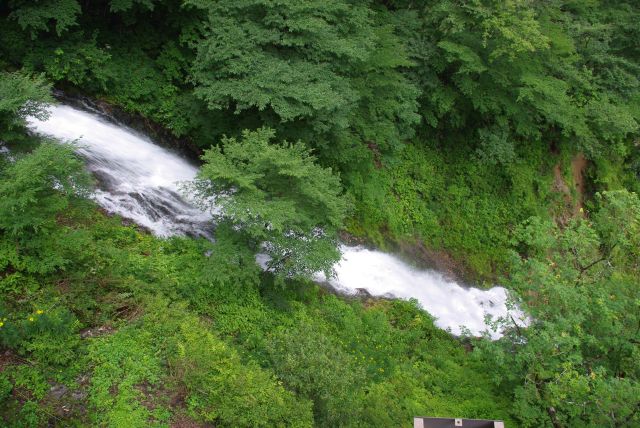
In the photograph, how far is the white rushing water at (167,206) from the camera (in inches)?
321

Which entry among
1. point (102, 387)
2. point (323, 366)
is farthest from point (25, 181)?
point (323, 366)

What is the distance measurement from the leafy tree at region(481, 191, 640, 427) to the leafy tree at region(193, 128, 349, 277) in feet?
10.4

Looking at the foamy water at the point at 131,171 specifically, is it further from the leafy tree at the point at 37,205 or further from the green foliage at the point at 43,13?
the leafy tree at the point at 37,205

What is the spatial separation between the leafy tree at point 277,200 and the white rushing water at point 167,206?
81 centimetres

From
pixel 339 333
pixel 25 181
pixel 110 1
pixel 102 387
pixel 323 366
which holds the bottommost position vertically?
pixel 102 387

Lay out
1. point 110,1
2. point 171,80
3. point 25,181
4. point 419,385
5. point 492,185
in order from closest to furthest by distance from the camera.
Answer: point 25,181 < point 419,385 < point 110,1 < point 171,80 < point 492,185

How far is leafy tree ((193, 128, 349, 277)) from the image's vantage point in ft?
22.7

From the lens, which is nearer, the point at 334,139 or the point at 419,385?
the point at 419,385

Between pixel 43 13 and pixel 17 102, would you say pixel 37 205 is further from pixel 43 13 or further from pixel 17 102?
pixel 43 13

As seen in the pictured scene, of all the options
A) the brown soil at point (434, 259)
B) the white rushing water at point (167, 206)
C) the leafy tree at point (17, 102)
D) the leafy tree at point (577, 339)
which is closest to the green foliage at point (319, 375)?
the white rushing water at point (167, 206)

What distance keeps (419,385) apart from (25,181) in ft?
21.0

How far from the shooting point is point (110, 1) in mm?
9445

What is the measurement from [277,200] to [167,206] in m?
2.31

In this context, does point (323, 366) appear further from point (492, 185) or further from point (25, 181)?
point (492, 185)
